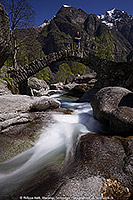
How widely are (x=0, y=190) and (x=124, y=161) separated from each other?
1843mm

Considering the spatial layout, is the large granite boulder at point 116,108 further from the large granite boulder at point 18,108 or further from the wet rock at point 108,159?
the large granite boulder at point 18,108

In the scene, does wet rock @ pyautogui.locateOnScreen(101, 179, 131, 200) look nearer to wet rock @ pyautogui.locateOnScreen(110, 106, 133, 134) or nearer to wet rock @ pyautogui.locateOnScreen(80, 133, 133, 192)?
wet rock @ pyautogui.locateOnScreen(80, 133, 133, 192)

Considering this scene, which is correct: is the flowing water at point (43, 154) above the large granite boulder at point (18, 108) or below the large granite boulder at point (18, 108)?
below

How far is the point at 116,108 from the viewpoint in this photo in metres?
3.16

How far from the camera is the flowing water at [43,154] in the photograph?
186 centimetres

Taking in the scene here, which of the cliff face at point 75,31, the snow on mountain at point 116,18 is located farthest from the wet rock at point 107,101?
the snow on mountain at point 116,18

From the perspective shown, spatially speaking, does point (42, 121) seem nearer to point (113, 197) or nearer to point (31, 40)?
point (113, 197)

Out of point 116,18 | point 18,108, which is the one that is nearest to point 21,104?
point 18,108

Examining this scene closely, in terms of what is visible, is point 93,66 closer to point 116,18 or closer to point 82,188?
point 82,188

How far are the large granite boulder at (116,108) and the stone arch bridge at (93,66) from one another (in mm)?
6444

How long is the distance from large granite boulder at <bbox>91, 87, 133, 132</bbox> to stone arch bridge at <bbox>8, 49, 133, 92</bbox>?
644cm

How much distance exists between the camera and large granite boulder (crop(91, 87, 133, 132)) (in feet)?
8.84

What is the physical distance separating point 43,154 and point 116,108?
2.18 m

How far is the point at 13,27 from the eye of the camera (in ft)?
39.5
